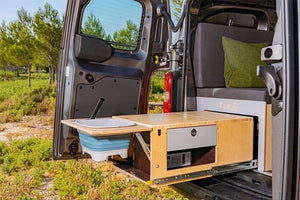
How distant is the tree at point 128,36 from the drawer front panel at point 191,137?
965 millimetres

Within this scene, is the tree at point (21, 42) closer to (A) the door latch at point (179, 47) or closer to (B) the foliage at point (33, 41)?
(B) the foliage at point (33, 41)

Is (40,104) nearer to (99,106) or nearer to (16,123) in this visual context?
(16,123)

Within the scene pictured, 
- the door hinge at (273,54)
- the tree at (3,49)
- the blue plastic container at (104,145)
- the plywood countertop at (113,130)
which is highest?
the tree at (3,49)

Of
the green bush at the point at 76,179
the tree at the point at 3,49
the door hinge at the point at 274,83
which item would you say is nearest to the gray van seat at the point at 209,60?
the door hinge at the point at 274,83

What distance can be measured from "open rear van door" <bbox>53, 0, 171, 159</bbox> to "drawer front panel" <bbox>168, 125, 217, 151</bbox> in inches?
27.8

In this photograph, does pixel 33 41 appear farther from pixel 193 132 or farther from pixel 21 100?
pixel 193 132

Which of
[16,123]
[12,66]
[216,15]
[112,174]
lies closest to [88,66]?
[216,15]

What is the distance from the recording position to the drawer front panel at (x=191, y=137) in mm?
1486

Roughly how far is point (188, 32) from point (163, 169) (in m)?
1.11

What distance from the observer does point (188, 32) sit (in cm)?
215

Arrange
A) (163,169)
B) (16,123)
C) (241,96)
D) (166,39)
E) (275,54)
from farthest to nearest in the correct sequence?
(16,123), (166,39), (241,96), (163,169), (275,54)

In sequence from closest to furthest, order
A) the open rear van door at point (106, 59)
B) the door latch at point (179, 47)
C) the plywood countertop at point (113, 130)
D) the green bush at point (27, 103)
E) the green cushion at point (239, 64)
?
1. the plywood countertop at point (113, 130)
2. the open rear van door at point (106, 59)
3. the door latch at point (179, 47)
4. the green cushion at point (239, 64)
5. the green bush at point (27, 103)

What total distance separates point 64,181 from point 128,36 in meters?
2.12

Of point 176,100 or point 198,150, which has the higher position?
point 176,100
